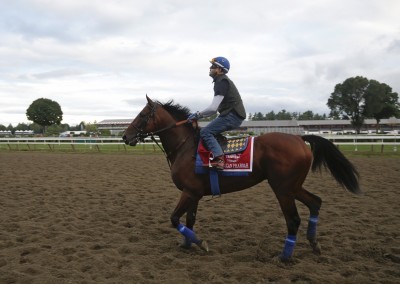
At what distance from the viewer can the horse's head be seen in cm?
600

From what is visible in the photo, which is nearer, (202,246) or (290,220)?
(290,220)

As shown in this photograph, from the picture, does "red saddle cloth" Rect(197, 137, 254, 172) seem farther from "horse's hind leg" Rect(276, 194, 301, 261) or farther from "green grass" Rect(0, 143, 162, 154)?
"green grass" Rect(0, 143, 162, 154)

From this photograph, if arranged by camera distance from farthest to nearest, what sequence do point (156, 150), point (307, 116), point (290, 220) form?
point (307, 116) < point (156, 150) < point (290, 220)

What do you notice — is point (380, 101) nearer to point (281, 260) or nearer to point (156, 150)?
point (156, 150)

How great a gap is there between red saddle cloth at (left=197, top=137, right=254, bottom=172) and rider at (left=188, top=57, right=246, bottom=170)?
91mm

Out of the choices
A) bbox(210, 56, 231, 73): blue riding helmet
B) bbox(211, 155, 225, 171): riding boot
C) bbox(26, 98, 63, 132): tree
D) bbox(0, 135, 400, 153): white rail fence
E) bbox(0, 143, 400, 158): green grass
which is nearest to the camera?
bbox(211, 155, 225, 171): riding boot

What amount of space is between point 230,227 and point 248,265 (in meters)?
2.03

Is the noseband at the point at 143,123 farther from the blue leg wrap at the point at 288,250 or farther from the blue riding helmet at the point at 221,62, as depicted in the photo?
the blue leg wrap at the point at 288,250

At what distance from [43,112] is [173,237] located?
285 ft

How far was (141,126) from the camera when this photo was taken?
6.04 m

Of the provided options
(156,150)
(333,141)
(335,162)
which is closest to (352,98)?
(333,141)

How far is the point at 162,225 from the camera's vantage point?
7176 mm

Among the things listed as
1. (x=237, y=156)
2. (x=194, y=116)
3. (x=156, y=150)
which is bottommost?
(x=156, y=150)

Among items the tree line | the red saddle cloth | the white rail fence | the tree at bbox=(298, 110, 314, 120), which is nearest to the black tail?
the red saddle cloth
